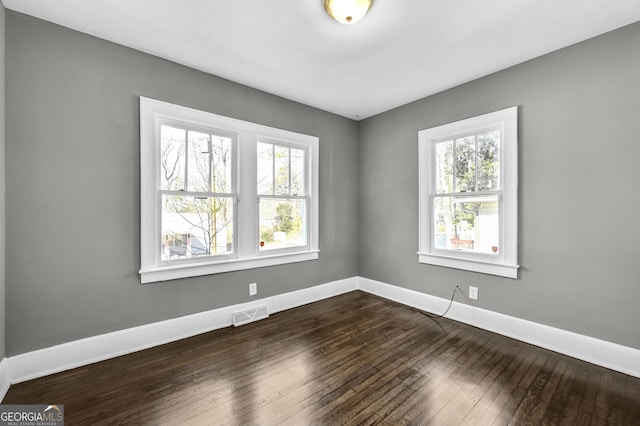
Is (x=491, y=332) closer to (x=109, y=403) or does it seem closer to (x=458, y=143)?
(x=458, y=143)

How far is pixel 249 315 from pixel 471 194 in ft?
9.43

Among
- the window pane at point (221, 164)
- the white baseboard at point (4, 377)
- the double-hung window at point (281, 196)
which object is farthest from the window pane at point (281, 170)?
the white baseboard at point (4, 377)

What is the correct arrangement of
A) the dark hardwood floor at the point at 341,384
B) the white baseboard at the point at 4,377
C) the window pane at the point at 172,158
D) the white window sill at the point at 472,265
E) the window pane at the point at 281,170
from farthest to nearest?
the window pane at the point at 281,170 < the white window sill at the point at 472,265 < the window pane at the point at 172,158 < the white baseboard at the point at 4,377 < the dark hardwood floor at the point at 341,384

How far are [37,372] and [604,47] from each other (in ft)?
17.1

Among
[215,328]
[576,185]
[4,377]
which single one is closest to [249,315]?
[215,328]

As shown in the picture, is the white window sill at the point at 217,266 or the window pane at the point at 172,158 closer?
the white window sill at the point at 217,266

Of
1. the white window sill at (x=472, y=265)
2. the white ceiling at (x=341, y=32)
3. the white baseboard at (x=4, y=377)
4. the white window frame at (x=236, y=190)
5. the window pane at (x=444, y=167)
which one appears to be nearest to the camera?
the white baseboard at (x=4, y=377)

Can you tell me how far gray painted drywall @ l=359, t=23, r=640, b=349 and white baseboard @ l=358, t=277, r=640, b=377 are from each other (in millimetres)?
64

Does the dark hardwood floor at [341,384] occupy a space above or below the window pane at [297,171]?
below

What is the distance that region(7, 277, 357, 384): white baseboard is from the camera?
81.3 inches

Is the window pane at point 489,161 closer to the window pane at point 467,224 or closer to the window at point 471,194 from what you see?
the window at point 471,194

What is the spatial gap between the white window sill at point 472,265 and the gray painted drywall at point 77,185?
2620 mm

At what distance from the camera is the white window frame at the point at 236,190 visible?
2.54 metres

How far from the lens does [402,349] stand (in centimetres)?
253
